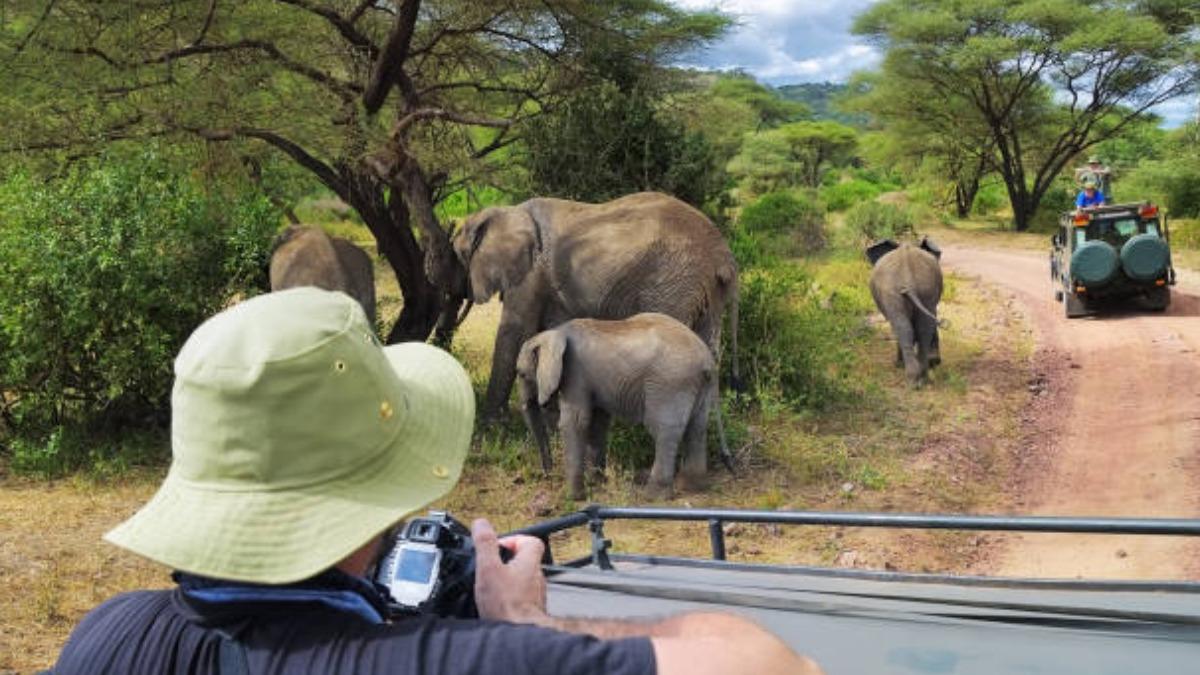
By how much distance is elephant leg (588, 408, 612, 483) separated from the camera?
23.6 feet

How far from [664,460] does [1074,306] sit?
8986 millimetres

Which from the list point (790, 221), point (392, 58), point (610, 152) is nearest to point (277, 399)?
point (392, 58)

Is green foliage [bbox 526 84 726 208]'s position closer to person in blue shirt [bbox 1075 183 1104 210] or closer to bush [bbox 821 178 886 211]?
person in blue shirt [bbox 1075 183 1104 210]

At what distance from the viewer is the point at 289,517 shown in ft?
4.69

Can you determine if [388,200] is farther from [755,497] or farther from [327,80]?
[755,497]

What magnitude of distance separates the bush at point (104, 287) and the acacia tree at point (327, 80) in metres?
0.79

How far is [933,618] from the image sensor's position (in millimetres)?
2090

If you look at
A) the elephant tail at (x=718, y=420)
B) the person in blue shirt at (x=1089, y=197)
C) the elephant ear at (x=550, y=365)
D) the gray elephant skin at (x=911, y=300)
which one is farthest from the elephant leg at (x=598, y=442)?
the person in blue shirt at (x=1089, y=197)

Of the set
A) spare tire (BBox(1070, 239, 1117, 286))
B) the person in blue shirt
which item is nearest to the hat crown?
spare tire (BBox(1070, 239, 1117, 286))

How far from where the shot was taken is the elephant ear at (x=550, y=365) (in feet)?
21.9

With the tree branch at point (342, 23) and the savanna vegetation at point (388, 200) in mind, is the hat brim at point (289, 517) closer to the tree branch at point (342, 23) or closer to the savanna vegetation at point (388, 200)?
the savanna vegetation at point (388, 200)

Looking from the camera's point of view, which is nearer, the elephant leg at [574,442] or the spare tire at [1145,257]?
the elephant leg at [574,442]

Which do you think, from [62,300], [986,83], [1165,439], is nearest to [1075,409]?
[1165,439]

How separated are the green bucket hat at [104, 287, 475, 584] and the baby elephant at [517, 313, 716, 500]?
512cm
